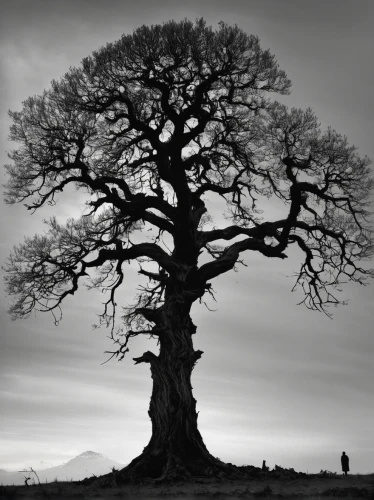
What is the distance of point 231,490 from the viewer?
14.2 m

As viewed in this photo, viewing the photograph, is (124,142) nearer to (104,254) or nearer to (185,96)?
(185,96)

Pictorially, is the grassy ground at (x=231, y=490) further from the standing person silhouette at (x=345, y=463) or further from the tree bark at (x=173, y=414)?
the standing person silhouette at (x=345, y=463)

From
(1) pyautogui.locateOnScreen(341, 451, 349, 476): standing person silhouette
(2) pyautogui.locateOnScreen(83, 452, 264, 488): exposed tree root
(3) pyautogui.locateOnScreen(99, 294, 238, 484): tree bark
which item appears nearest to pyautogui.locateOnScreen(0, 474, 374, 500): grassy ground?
(2) pyautogui.locateOnScreen(83, 452, 264, 488): exposed tree root

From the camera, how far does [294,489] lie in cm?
1464

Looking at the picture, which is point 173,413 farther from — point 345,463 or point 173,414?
point 345,463

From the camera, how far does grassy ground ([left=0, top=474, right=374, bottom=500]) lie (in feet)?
44.0

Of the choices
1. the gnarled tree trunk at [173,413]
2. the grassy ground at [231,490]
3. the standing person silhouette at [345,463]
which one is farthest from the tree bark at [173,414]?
the standing person silhouette at [345,463]

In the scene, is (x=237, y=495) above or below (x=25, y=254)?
below

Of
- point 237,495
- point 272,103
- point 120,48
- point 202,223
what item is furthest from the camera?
point 202,223

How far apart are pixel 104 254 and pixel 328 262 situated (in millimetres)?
8119

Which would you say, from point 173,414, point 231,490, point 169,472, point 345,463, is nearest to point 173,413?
point 173,414

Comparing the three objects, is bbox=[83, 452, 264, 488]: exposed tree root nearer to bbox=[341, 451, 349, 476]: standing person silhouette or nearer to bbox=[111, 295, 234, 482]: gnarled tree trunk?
bbox=[111, 295, 234, 482]: gnarled tree trunk

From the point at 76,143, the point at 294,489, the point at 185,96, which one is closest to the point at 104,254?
the point at 76,143

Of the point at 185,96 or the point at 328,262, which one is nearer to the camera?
the point at 185,96
